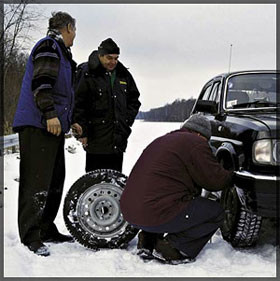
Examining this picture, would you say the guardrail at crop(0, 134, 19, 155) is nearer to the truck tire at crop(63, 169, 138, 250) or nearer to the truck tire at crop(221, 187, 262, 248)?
the truck tire at crop(63, 169, 138, 250)

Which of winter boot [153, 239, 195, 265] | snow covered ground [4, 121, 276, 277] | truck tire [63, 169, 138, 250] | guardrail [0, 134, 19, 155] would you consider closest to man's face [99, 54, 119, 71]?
truck tire [63, 169, 138, 250]

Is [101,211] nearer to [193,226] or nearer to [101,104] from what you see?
[193,226]

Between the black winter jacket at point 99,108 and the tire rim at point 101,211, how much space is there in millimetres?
662

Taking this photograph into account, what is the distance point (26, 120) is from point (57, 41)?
83 cm

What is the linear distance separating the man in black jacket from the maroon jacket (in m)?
1.09

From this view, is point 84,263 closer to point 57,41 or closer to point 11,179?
point 57,41

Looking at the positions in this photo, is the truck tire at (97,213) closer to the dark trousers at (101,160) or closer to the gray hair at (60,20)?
the dark trousers at (101,160)

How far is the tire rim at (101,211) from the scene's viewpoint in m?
4.16

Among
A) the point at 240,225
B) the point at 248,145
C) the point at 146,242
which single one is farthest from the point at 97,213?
the point at 248,145

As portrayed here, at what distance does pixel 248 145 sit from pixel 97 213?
1601 millimetres

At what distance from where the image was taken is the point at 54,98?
13.2 feet

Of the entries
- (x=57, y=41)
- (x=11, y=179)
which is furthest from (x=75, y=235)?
(x=11, y=179)

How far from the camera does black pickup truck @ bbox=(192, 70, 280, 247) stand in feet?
12.0

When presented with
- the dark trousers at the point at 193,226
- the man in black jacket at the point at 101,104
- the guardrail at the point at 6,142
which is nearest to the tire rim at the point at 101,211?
the dark trousers at the point at 193,226
